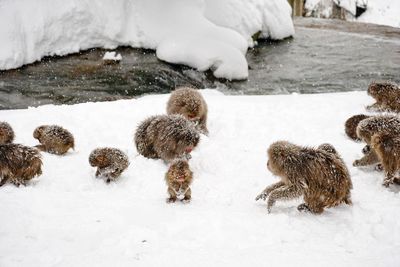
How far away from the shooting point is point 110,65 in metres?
10.8

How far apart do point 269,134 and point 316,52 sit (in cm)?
796

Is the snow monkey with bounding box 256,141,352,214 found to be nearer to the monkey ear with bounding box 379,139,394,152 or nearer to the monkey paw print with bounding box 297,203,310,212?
the monkey paw print with bounding box 297,203,310,212

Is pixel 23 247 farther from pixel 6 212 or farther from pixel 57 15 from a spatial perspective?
pixel 57 15

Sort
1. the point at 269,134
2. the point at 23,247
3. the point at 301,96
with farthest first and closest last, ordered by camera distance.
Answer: the point at 301,96 < the point at 269,134 < the point at 23,247

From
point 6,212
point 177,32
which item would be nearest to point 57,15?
point 177,32

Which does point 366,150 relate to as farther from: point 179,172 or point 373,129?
point 179,172

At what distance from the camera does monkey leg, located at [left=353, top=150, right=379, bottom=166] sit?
4578mm

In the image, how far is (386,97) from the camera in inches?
253

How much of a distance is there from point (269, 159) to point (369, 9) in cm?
2992

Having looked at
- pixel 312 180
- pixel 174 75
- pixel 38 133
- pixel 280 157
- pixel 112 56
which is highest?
pixel 280 157

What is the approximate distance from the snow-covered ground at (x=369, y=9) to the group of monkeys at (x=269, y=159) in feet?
78.2

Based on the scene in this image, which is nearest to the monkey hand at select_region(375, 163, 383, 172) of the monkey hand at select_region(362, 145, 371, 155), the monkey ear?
the monkey hand at select_region(362, 145, 371, 155)

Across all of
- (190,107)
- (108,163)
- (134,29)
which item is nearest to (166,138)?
(108,163)

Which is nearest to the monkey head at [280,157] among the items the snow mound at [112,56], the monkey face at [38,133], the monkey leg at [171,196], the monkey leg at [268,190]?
the monkey leg at [268,190]
